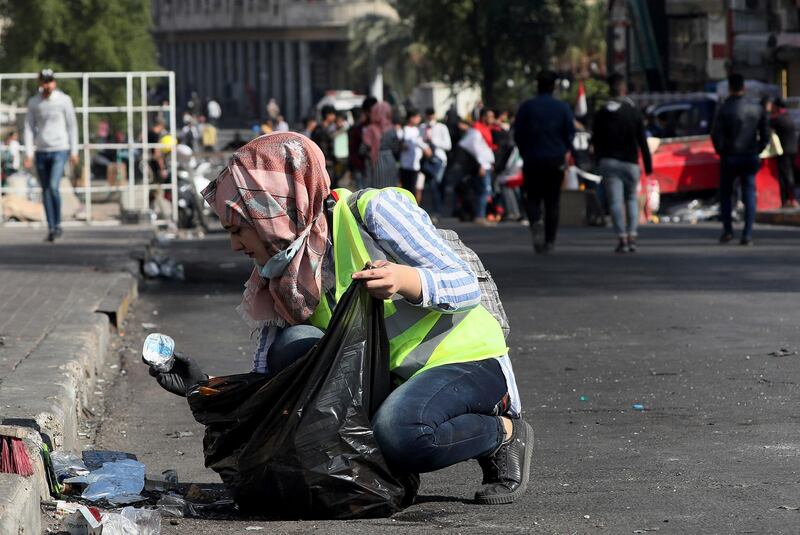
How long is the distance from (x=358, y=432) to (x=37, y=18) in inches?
1487

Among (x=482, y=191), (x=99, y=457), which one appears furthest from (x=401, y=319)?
(x=482, y=191)

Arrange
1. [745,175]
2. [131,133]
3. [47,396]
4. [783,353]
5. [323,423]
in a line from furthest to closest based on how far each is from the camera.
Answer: [131,133], [745,175], [783,353], [47,396], [323,423]

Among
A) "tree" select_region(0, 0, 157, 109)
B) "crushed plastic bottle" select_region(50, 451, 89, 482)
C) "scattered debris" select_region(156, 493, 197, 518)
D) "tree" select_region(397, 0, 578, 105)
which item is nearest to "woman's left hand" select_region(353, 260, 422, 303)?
"scattered debris" select_region(156, 493, 197, 518)

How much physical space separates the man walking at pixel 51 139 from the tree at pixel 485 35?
23.8 m

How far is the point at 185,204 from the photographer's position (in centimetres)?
2330

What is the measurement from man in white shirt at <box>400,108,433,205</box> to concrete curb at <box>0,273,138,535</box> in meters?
13.1

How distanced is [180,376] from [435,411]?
2.87 feet

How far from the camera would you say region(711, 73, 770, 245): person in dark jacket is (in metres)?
16.2

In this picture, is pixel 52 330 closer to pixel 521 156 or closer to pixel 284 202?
pixel 284 202

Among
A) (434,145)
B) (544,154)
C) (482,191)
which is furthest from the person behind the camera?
(434,145)

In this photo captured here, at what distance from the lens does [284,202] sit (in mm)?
4832

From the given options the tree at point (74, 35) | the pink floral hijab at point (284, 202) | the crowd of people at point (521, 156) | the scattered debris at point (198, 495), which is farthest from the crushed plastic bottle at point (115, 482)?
the tree at point (74, 35)

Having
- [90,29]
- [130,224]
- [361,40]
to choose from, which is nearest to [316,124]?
[130,224]

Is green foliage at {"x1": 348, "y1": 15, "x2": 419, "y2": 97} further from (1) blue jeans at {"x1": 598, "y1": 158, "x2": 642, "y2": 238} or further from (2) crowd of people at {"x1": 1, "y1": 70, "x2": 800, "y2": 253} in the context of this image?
(1) blue jeans at {"x1": 598, "y1": 158, "x2": 642, "y2": 238}
